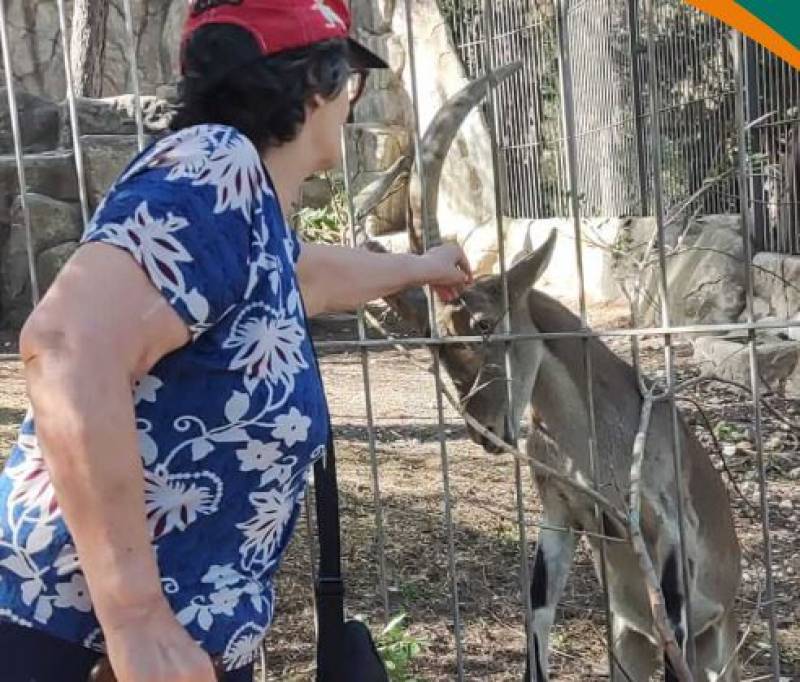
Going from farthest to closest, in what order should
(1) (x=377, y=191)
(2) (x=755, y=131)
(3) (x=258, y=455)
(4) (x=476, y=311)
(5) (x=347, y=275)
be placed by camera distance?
(2) (x=755, y=131), (4) (x=476, y=311), (1) (x=377, y=191), (5) (x=347, y=275), (3) (x=258, y=455)

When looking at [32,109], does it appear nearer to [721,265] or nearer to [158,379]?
[721,265]

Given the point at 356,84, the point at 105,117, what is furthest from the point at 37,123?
the point at 356,84

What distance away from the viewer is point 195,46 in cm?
188

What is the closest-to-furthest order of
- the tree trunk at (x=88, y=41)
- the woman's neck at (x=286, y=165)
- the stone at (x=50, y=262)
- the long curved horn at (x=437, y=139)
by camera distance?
the woman's neck at (x=286, y=165) → the long curved horn at (x=437, y=139) → the stone at (x=50, y=262) → the tree trunk at (x=88, y=41)

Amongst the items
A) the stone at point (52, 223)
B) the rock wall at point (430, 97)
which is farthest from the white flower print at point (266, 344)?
the rock wall at point (430, 97)

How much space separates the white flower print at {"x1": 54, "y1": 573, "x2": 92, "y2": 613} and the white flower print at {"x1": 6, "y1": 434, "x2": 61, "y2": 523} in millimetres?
94

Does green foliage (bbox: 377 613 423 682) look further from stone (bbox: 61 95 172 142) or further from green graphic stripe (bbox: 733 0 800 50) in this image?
stone (bbox: 61 95 172 142)

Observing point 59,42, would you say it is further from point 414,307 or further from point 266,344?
point 266,344

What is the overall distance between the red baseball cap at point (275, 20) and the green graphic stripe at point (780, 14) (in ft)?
4.27

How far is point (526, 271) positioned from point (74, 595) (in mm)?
2614

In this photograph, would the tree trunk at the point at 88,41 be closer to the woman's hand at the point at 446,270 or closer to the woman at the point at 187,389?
the woman's hand at the point at 446,270

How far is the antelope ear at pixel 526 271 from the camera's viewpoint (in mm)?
4082

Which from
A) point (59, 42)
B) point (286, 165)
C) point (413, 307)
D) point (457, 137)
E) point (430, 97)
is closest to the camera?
point (286, 165)

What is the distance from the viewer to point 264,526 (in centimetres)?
184
